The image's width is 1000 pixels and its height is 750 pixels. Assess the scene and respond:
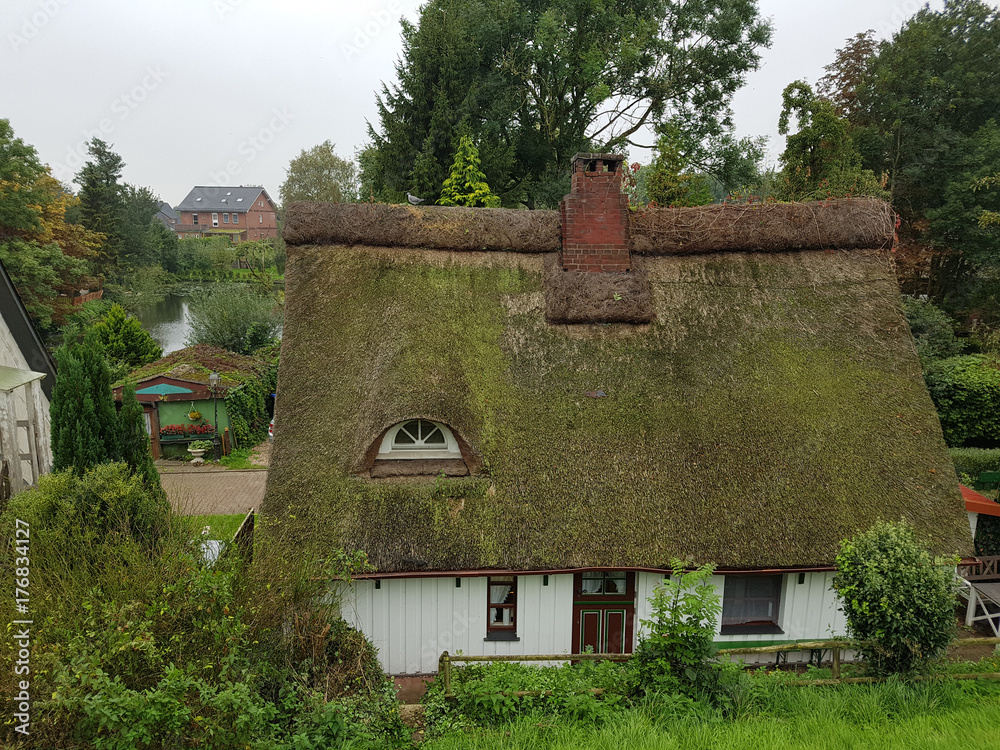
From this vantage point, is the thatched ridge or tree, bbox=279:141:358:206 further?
tree, bbox=279:141:358:206

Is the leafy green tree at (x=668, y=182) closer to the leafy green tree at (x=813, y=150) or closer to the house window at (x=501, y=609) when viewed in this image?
the leafy green tree at (x=813, y=150)

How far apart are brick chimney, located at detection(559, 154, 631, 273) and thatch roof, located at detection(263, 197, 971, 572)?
59cm

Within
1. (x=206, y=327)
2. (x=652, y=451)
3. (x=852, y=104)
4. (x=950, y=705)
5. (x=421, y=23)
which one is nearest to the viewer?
(x=950, y=705)

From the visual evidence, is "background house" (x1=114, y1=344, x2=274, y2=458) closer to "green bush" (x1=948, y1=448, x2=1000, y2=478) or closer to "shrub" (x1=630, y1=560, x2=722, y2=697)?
"shrub" (x1=630, y1=560, x2=722, y2=697)

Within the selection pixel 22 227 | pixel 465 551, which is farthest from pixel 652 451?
pixel 22 227

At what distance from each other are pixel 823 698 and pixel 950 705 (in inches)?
43.8

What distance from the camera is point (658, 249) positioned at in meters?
9.19

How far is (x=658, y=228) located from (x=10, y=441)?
993 centimetres

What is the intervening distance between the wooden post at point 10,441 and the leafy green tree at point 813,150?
15.5 m

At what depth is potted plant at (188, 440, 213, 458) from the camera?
15.9 metres

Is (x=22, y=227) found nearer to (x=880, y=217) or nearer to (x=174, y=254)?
(x=174, y=254)

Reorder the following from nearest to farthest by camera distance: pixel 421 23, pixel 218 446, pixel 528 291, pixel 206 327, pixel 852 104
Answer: pixel 528 291
pixel 218 446
pixel 421 23
pixel 852 104
pixel 206 327

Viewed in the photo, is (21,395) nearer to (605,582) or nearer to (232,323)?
(605,582)
